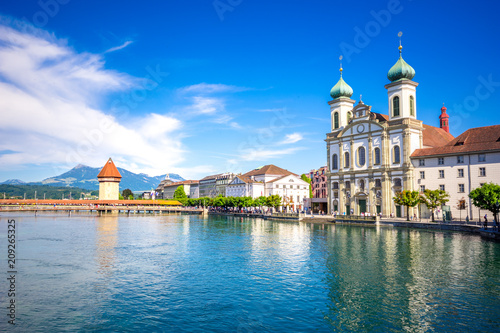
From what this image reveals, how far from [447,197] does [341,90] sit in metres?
31.9

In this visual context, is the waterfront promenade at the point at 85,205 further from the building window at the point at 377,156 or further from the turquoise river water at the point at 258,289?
the turquoise river water at the point at 258,289

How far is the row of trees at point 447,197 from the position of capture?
3919 cm

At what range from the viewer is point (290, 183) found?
113m

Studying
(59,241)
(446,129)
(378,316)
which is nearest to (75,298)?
(378,316)

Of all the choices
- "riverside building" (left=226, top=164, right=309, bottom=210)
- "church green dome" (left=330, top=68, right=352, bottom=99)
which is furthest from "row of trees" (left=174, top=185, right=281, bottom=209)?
"church green dome" (left=330, top=68, right=352, bottom=99)

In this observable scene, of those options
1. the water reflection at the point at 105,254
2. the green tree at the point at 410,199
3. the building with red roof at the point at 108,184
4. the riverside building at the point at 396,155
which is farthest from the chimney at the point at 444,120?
the building with red roof at the point at 108,184

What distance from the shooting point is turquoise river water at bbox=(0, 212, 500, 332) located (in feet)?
47.1

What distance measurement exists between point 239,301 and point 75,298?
7490 millimetres

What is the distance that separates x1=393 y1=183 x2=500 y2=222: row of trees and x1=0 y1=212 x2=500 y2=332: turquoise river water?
9.01m

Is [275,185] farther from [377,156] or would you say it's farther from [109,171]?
[109,171]

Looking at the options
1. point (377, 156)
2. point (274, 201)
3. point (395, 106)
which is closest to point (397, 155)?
point (377, 156)

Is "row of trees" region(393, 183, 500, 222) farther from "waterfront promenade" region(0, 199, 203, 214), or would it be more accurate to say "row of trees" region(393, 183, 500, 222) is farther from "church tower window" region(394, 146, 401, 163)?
"waterfront promenade" region(0, 199, 203, 214)

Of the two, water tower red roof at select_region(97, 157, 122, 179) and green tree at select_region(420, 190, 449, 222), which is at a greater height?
water tower red roof at select_region(97, 157, 122, 179)

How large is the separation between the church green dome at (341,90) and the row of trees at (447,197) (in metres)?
25.6
